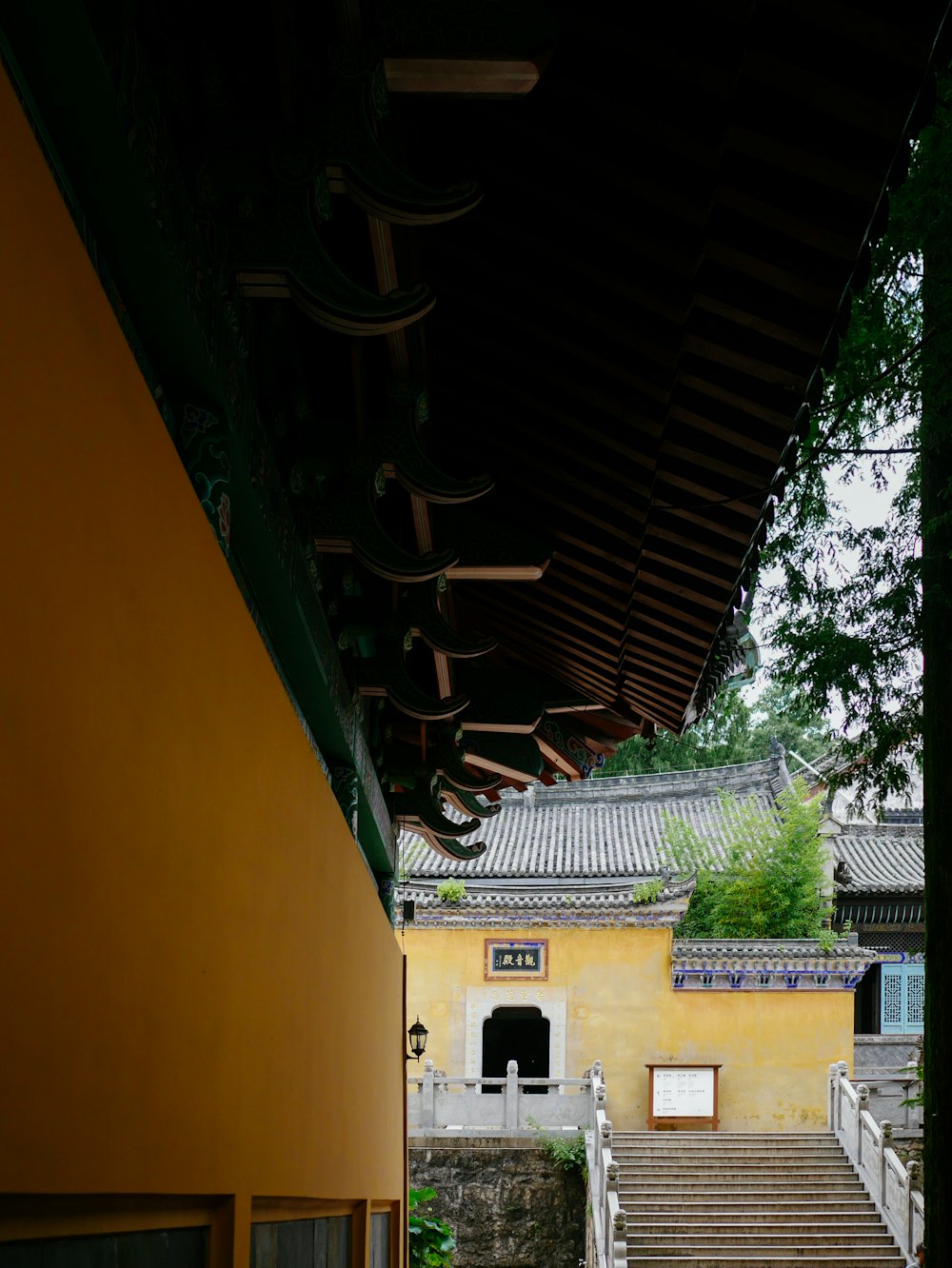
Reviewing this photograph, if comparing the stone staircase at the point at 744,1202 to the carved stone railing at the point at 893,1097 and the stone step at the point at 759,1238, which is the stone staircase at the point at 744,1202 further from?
the carved stone railing at the point at 893,1097

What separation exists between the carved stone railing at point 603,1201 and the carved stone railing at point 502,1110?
389 mm

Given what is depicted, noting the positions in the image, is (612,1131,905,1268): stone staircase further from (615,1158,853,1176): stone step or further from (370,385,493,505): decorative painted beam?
(370,385,493,505): decorative painted beam

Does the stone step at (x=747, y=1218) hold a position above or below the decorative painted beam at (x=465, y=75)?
below

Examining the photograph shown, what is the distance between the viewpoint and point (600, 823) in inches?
983

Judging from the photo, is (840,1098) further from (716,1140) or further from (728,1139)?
→ (716,1140)

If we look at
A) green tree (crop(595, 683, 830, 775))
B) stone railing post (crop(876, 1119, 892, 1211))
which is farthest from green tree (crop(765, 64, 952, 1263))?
green tree (crop(595, 683, 830, 775))

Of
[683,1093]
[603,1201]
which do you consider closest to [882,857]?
[683,1093]

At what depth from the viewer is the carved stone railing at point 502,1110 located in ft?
56.4

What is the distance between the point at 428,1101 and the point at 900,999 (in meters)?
9.41

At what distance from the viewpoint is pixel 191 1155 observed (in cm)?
190

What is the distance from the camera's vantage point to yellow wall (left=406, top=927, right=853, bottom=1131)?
62.2 ft

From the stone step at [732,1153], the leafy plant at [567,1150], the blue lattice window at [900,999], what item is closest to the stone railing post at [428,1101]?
the leafy plant at [567,1150]

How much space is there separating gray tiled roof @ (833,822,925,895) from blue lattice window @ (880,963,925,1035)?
1355mm

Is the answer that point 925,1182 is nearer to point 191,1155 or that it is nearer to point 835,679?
point 835,679
